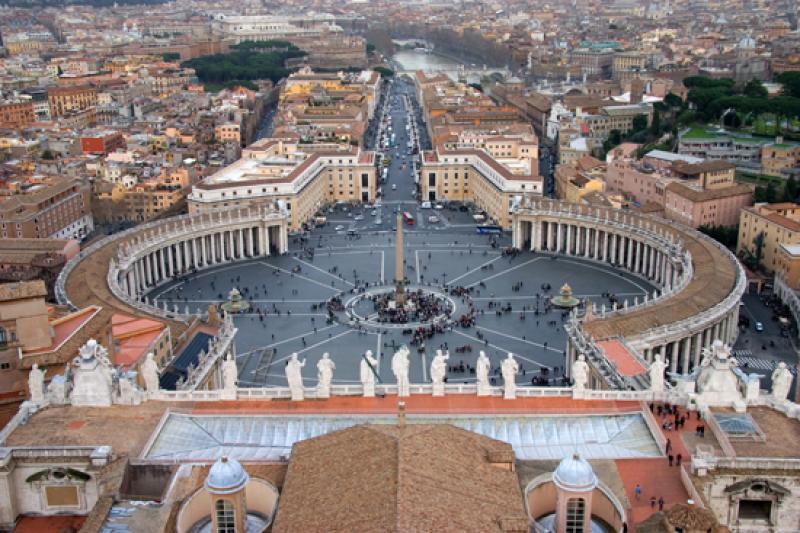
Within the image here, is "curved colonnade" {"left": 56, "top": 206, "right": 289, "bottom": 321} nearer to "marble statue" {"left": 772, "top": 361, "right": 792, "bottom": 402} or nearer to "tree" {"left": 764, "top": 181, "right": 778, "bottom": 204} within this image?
"tree" {"left": 764, "top": 181, "right": 778, "bottom": 204}

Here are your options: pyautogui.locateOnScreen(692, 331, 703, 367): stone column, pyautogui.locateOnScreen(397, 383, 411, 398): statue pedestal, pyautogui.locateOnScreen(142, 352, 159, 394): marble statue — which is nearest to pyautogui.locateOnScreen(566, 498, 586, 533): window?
pyautogui.locateOnScreen(397, 383, 411, 398): statue pedestal

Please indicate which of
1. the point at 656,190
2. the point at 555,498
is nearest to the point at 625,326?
the point at 555,498

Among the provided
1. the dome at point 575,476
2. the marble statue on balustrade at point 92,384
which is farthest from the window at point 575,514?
the marble statue on balustrade at point 92,384

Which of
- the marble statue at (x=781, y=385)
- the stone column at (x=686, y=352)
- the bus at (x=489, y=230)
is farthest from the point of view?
the bus at (x=489, y=230)

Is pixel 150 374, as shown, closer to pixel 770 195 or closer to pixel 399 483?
pixel 399 483

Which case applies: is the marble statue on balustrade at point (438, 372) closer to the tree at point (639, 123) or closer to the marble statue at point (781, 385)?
the marble statue at point (781, 385)

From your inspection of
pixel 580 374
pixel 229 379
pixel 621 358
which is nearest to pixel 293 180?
pixel 621 358
